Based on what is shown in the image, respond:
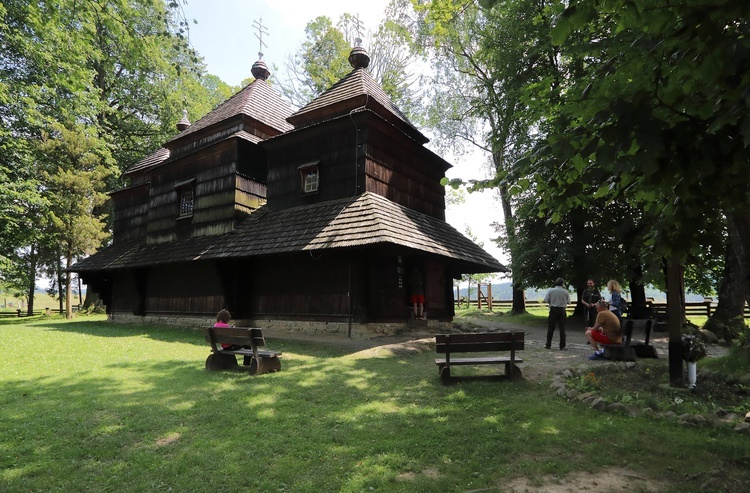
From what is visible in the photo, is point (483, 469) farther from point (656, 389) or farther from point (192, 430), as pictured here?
point (656, 389)

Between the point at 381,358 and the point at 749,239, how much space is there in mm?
7377

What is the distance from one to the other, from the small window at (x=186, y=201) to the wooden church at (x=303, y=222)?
0.07 m

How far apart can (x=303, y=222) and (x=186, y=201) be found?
7.87m

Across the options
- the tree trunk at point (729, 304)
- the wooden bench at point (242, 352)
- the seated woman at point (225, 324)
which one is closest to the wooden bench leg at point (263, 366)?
the wooden bench at point (242, 352)

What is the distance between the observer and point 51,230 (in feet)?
80.6

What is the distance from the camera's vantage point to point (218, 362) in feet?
26.6

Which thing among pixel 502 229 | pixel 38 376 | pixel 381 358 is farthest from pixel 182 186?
pixel 502 229

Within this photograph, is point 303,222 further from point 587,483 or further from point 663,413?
point 587,483

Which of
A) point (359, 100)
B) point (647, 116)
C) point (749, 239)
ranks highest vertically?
point (359, 100)

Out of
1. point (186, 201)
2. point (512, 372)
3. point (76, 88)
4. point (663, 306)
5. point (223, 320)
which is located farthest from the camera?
point (663, 306)

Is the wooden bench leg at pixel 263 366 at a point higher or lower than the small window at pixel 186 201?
lower

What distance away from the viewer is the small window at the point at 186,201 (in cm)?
1842

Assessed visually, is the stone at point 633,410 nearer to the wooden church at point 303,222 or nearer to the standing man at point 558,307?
the standing man at point 558,307

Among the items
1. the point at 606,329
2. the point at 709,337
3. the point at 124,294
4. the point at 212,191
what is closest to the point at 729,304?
the point at 709,337
